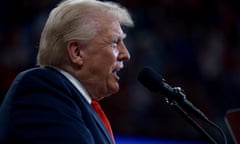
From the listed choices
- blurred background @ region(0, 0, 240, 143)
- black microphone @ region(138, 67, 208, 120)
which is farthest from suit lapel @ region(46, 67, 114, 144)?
blurred background @ region(0, 0, 240, 143)

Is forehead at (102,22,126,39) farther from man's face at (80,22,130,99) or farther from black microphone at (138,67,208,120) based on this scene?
black microphone at (138,67,208,120)

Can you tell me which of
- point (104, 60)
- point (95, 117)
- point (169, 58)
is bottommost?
point (169, 58)

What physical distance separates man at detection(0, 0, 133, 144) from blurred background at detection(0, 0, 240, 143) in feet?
5.97

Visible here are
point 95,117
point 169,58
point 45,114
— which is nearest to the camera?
point 45,114

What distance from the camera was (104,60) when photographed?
5.66 ft

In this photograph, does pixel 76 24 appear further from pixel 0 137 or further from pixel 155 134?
pixel 155 134

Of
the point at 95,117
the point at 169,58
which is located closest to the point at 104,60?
the point at 95,117

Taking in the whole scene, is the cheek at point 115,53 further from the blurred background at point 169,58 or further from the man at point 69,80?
the blurred background at point 169,58

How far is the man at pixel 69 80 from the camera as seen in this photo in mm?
1551

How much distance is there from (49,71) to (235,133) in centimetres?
46

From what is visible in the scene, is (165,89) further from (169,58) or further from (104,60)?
(169,58)

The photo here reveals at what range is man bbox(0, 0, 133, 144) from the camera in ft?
5.09

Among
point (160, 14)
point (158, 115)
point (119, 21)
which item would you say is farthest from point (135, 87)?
point (119, 21)

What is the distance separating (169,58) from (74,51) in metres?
2.25
